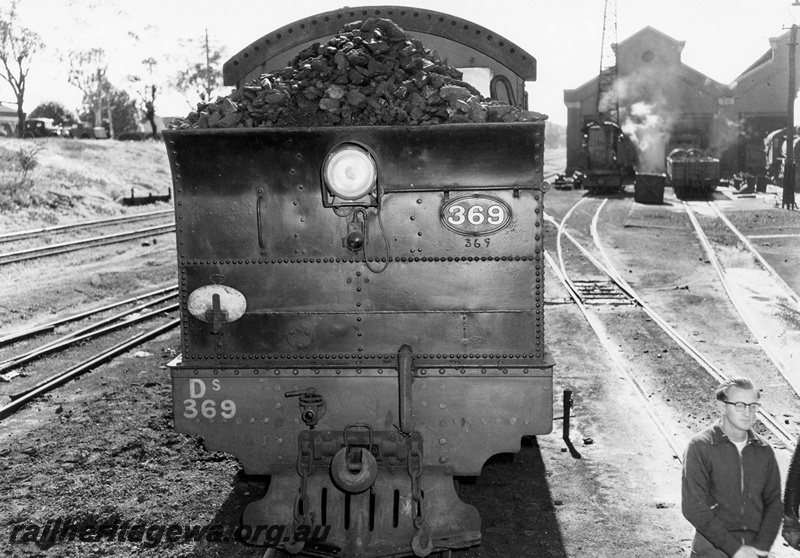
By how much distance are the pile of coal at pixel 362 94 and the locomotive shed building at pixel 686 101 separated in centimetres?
4927

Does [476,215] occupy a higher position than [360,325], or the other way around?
[476,215]

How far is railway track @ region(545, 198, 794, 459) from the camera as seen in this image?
8211mm

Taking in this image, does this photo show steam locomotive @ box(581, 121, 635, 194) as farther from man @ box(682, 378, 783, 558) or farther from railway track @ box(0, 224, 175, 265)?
man @ box(682, 378, 783, 558)

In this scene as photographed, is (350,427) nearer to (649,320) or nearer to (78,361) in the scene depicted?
(78,361)

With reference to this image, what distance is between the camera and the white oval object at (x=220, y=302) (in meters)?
5.08

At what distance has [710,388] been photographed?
9734 mm

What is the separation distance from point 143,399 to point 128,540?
3880 millimetres

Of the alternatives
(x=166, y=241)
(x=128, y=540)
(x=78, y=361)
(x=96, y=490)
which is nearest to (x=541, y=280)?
(x=128, y=540)

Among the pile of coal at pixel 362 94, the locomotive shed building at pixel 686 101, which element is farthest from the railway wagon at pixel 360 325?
the locomotive shed building at pixel 686 101

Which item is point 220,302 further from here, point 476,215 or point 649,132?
point 649,132

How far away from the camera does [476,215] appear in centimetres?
497

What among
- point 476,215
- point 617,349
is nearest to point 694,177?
point 617,349

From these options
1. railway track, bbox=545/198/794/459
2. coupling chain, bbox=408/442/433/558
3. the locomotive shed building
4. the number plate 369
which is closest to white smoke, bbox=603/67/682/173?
the locomotive shed building

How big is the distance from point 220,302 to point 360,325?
36.6 inches
